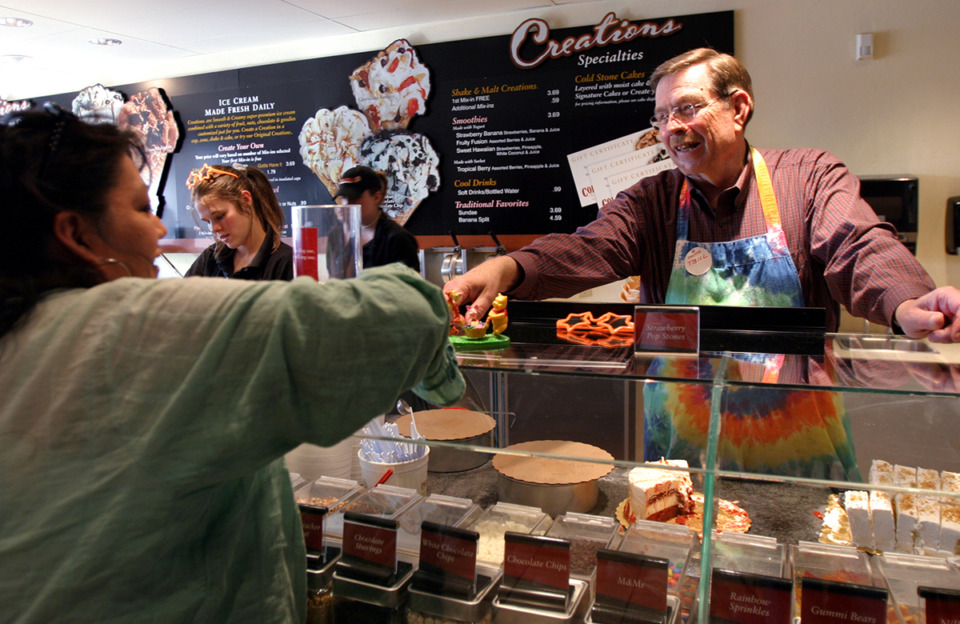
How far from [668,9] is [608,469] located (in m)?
3.36

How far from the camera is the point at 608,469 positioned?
1302 mm

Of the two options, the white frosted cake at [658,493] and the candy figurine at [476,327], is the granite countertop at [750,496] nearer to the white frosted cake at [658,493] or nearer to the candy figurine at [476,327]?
the white frosted cake at [658,493]

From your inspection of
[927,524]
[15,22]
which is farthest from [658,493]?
[15,22]

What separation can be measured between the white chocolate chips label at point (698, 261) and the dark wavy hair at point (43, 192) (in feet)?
5.76

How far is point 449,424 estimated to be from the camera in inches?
50.2

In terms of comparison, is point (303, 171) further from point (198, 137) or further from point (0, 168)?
point (0, 168)

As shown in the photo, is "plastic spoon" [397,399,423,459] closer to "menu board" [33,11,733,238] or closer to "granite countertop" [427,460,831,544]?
"granite countertop" [427,460,831,544]

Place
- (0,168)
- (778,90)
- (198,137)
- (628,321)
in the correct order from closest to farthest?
(0,168) → (628,321) → (778,90) → (198,137)

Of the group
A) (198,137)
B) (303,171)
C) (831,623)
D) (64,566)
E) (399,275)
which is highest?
(198,137)

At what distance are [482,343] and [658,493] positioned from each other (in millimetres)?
481

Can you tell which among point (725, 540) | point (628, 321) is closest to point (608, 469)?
point (725, 540)

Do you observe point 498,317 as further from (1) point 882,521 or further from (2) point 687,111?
(2) point 687,111

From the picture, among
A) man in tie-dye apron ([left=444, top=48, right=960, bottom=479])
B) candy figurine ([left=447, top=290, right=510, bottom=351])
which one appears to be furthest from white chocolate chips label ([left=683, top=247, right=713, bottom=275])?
candy figurine ([left=447, top=290, right=510, bottom=351])

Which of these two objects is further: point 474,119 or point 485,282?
point 474,119
